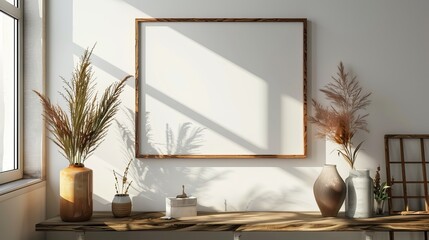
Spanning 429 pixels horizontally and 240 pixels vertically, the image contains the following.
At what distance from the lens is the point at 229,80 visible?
379cm

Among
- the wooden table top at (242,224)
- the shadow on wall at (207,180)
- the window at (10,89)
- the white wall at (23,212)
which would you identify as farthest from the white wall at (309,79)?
the wooden table top at (242,224)

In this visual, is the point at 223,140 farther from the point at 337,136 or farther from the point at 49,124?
the point at 49,124

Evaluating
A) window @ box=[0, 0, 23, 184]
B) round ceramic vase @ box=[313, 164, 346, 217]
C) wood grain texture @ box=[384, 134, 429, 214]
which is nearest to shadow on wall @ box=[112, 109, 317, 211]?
round ceramic vase @ box=[313, 164, 346, 217]

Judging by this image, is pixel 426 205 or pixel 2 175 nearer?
pixel 2 175

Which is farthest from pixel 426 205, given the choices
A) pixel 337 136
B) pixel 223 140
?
pixel 223 140

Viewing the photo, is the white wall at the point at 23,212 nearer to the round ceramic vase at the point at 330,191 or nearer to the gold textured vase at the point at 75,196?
the gold textured vase at the point at 75,196

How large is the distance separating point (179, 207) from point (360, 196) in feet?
3.77

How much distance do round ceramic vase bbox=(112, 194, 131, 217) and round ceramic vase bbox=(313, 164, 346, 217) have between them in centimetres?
121

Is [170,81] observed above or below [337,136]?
above

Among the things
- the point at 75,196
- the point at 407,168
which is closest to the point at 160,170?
the point at 75,196

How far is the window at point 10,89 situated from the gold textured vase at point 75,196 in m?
0.37

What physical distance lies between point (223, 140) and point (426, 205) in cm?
143

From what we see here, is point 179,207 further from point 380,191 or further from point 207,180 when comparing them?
point 380,191

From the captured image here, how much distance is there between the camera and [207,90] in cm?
380
